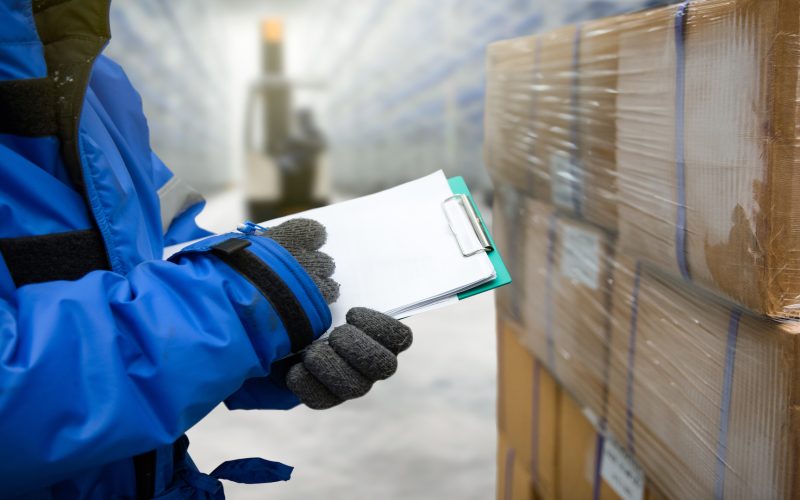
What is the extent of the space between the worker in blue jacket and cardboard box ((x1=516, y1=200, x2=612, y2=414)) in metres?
0.45

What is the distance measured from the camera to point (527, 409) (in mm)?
1364

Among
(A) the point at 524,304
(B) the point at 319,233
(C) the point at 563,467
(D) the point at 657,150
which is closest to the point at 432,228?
(B) the point at 319,233

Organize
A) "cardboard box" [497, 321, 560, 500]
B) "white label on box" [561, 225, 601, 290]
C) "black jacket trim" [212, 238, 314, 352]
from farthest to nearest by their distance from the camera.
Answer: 1. "cardboard box" [497, 321, 560, 500]
2. "white label on box" [561, 225, 601, 290]
3. "black jacket trim" [212, 238, 314, 352]

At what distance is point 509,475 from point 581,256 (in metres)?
0.68

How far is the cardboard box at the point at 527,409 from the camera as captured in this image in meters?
1.27

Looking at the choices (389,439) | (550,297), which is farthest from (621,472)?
(389,439)

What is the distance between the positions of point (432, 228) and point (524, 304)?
0.59m

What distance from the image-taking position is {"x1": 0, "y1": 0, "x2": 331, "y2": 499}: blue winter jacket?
21.5 inches

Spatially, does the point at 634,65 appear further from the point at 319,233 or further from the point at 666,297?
the point at 319,233

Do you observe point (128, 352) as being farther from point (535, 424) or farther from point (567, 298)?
point (535, 424)

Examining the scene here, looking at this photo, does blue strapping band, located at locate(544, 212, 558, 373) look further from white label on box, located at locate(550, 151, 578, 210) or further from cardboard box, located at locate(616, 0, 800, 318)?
cardboard box, located at locate(616, 0, 800, 318)

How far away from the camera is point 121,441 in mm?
567

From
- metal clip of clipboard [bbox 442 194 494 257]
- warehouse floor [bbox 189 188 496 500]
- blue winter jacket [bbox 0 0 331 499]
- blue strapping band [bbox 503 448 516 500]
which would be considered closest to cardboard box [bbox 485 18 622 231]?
metal clip of clipboard [bbox 442 194 494 257]

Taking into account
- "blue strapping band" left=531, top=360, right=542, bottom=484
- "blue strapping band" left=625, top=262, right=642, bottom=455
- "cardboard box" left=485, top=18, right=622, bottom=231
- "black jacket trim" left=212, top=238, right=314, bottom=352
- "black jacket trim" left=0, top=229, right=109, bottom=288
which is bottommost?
"blue strapping band" left=531, top=360, right=542, bottom=484
